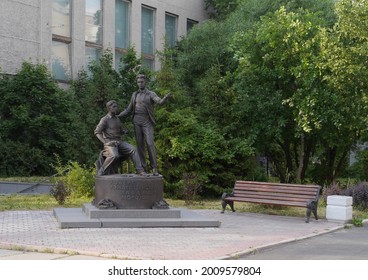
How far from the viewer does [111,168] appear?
46.0 feet

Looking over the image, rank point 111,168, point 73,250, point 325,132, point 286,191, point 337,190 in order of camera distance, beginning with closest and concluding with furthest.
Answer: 1. point 73,250
2. point 111,168
3. point 286,191
4. point 337,190
5. point 325,132

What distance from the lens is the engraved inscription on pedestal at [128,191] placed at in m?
13.2

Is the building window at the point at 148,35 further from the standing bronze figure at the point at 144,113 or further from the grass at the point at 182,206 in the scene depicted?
the standing bronze figure at the point at 144,113

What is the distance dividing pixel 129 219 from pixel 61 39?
20.2m

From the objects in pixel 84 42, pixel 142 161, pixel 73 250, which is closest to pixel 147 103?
pixel 142 161

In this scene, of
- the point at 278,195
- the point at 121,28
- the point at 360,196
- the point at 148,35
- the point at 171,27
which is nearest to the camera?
the point at 278,195

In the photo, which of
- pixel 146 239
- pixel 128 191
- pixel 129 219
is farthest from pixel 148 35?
pixel 146 239

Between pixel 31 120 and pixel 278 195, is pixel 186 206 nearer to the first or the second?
pixel 278 195

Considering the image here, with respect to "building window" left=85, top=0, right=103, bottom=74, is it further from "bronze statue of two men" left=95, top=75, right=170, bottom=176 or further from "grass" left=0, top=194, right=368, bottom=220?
"bronze statue of two men" left=95, top=75, right=170, bottom=176

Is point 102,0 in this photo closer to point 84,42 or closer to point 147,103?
point 84,42

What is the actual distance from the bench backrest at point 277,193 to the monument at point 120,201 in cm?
231

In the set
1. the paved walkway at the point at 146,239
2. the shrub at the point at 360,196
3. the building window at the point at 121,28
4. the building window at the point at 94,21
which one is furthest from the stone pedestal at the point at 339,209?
the building window at the point at 121,28

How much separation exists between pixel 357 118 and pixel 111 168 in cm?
923

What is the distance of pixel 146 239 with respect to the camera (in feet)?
35.1
